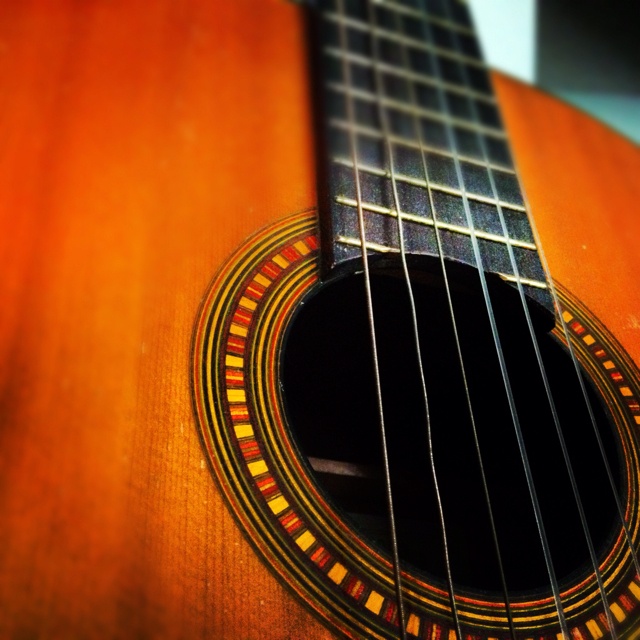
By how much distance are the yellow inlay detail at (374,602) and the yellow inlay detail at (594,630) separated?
0.25 metres

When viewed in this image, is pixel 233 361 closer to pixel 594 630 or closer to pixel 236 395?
pixel 236 395

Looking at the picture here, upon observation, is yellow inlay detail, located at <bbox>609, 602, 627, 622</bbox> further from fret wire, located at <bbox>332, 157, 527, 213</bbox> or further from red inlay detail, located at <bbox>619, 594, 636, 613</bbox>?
fret wire, located at <bbox>332, 157, 527, 213</bbox>

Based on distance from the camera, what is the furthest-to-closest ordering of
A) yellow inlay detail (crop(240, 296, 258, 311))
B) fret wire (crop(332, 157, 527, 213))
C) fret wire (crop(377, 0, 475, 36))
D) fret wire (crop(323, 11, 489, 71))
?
1. fret wire (crop(377, 0, 475, 36))
2. fret wire (crop(323, 11, 489, 71))
3. fret wire (crop(332, 157, 527, 213))
4. yellow inlay detail (crop(240, 296, 258, 311))

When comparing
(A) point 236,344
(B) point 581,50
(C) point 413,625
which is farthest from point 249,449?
(B) point 581,50

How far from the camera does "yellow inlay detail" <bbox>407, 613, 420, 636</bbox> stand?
63 cm

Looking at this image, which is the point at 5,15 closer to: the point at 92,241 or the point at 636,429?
the point at 92,241

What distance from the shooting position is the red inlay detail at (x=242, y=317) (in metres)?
0.76

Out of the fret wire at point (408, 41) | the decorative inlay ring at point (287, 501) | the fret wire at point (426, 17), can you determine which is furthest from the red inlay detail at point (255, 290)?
the fret wire at point (426, 17)

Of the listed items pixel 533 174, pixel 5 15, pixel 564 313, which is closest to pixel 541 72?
pixel 533 174

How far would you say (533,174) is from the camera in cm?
121

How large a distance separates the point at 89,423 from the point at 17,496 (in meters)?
0.09

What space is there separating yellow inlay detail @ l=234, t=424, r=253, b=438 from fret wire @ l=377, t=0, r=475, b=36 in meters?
1.05

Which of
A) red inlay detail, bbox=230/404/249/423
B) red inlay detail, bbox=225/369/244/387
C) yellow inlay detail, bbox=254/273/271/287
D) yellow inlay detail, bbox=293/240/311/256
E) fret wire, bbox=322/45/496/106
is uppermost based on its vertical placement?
fret wire, bbox=322/45/496/106

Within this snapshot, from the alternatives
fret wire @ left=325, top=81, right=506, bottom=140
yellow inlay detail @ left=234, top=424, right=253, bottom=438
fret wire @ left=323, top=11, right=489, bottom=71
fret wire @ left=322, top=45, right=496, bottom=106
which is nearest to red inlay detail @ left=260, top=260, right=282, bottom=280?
yellow inlay detail @ left=234, top=424, right=253, bottom=438
